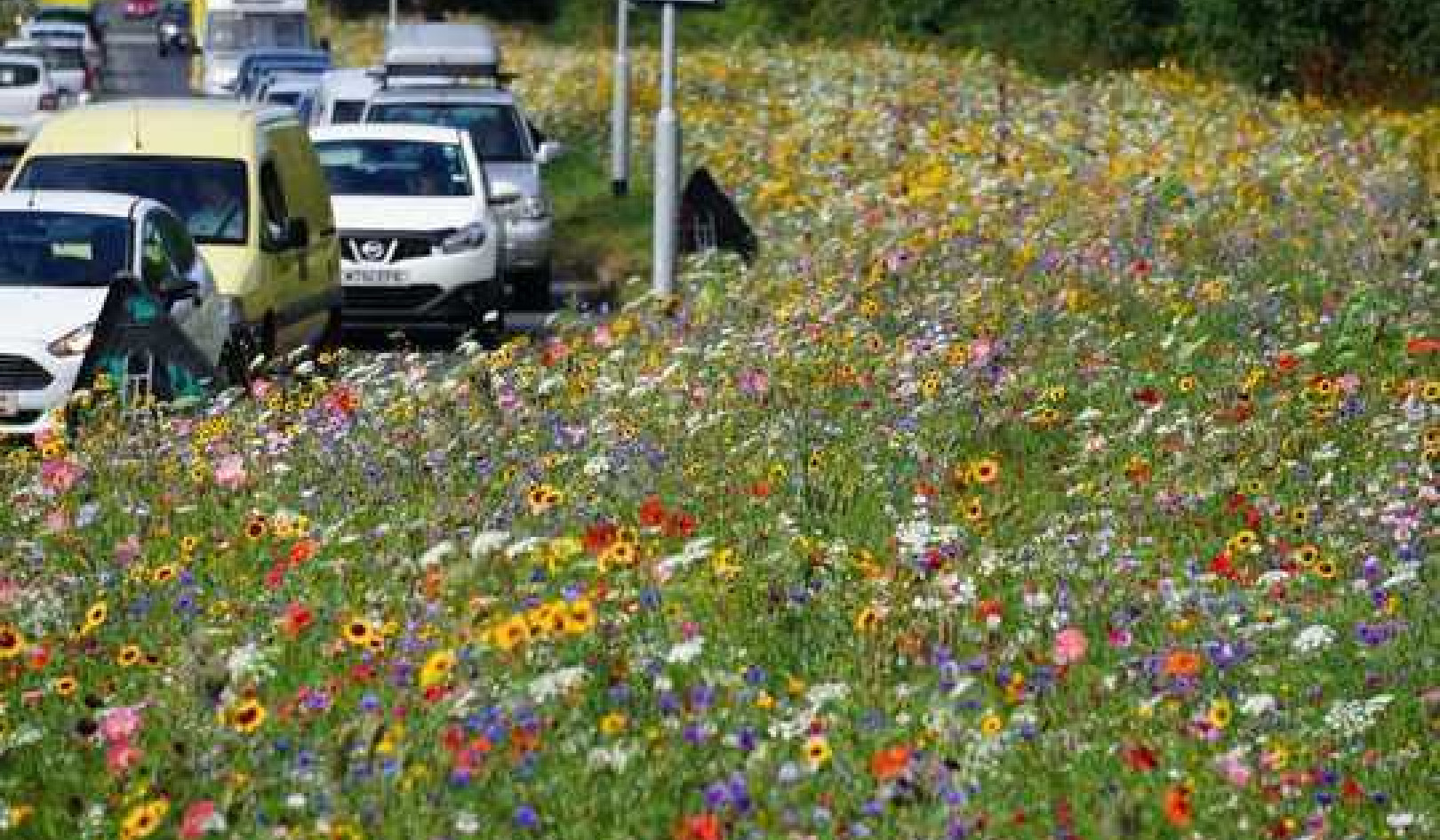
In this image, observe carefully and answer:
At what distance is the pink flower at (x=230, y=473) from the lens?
912 centimetres

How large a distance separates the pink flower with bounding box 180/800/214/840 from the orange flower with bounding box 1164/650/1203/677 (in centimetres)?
192

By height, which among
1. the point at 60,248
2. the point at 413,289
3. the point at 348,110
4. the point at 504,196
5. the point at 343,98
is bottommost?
the point at 348,110

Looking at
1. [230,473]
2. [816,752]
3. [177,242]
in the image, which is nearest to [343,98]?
[177,242]

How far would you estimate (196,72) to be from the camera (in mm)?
70438

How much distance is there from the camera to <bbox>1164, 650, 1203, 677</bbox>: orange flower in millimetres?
6445

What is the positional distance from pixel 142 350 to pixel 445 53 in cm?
2882

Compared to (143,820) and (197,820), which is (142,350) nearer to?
(197,820)

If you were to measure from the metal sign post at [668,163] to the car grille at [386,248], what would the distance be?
6.21ft

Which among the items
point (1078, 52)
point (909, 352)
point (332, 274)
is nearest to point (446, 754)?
point (909, 352)

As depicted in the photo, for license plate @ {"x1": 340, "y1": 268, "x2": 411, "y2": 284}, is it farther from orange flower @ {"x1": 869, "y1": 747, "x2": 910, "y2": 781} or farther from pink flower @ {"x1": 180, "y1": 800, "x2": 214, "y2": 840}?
orange flower @ {"x1": 869, "y1": 747, "x2": 910, "y2": 781}

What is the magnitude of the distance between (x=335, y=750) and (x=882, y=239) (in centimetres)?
1366

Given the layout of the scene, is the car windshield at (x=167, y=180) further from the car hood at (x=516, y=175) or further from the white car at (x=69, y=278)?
the car hood at (x=516, y=175)

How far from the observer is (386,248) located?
22250 millimetres

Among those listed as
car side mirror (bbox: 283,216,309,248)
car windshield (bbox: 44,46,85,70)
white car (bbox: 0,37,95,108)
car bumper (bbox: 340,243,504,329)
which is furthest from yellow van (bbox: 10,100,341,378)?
car windshield (bbox: 44,46,85,70)
